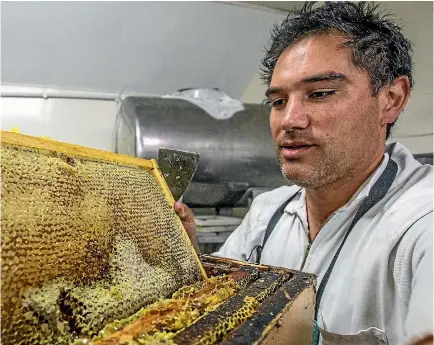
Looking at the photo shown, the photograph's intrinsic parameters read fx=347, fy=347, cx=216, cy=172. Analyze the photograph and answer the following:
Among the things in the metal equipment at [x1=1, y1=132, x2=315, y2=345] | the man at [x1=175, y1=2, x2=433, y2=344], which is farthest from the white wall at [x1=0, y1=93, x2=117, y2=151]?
the metal equipment at [x1=1, y1=132, x2=315, y2=345]

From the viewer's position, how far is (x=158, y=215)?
0.81 m

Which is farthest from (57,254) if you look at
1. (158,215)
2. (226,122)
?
(226,122)

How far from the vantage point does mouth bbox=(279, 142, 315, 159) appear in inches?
44.6

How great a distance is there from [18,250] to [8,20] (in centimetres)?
218

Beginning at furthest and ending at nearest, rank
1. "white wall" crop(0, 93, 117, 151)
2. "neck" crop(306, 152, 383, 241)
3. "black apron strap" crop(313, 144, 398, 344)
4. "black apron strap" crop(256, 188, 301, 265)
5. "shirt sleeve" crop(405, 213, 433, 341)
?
"white wall" crop(0, 93, 117, 151) < "black apron strap" crop(256, 188, 301, 265) < "neck" crop(306, 152, 383, 241) < "black apron strap" crop(313, 144, 398, 344) < "shirt sleeve" crop(405, 213, 433, 341)

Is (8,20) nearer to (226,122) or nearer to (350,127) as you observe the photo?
(226,122)

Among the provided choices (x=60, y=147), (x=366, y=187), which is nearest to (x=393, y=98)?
(x=366, y=187)

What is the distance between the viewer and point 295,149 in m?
1.15

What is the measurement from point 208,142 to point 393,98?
1373 mm

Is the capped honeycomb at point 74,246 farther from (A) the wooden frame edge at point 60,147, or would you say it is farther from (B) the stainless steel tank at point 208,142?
(B) the stainless steel tank at point 208,142

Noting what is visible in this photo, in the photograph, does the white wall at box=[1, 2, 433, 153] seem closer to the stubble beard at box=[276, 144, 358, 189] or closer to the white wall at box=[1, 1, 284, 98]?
the white wall at box=[1, 1, 284, 98]

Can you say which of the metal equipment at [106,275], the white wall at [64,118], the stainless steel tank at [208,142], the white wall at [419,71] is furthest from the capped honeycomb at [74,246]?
the white wall at [419,71]

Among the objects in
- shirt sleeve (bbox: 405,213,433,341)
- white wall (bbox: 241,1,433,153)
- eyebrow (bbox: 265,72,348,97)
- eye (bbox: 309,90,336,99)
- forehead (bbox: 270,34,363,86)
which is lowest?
shirt sleeve (bbox: 405,213,433,341)

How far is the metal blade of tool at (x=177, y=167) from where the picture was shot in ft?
3.25
